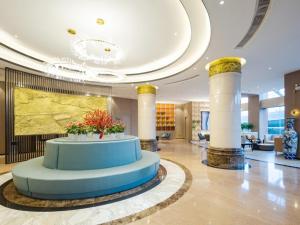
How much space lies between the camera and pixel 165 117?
17.5 metres

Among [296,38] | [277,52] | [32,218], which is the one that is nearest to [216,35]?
[296,38]

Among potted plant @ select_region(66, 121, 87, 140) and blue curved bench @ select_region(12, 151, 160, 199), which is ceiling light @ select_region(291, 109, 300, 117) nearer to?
blue curved bench @ select_region(12, 151, 160, 199)

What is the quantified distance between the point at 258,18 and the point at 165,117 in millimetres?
14089

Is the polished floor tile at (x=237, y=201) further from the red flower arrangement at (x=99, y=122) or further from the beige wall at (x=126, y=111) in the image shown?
the beige wall at (x=126, y=111)

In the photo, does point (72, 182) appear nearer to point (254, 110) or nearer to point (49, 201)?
point (49, 201)

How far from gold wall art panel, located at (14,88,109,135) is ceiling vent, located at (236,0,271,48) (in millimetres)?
7490

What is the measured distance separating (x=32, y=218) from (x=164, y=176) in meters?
3.03

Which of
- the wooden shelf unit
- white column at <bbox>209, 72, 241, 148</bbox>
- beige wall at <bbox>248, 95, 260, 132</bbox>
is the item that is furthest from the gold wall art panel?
beige wall at <bbox>248, 95, 260, 132</bbox>

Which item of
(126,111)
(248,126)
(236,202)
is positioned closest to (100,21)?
(236,202)

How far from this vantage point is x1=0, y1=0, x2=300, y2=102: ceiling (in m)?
3.61

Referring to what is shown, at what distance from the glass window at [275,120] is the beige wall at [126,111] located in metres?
10.7

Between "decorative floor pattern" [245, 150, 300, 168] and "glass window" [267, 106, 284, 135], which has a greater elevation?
"glass window" [267, 106, 284, 135]

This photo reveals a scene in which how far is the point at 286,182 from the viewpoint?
427 centimetres

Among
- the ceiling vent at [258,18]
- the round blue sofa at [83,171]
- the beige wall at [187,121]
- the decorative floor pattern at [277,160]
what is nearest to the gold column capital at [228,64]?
the ceiling vent at [258,18]
